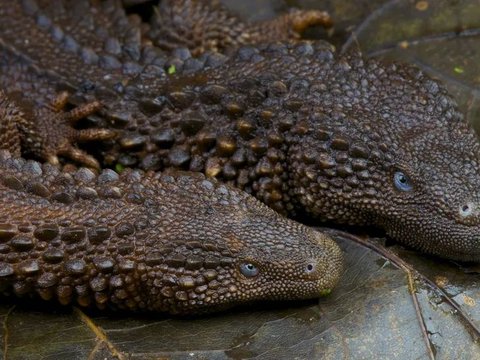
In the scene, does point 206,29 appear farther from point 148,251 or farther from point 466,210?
point 466,210

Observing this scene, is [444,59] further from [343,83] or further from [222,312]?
[222,312]

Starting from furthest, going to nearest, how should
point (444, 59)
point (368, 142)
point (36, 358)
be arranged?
point (444, 59)
point (368, 142)
point (36, 358)

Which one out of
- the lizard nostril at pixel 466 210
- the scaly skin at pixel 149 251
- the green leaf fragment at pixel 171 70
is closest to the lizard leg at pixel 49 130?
the green leaf fragment at pixel 171 70

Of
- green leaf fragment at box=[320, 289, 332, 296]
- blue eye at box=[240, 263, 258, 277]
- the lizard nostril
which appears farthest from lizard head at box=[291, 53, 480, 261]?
blue eye at box=[240, 263, 258, 277]

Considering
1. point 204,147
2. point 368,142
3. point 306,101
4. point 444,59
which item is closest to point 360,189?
point 368,142

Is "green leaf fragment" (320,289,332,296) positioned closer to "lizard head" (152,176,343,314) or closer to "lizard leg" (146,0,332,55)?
"lizard head" (152,176,343,314)

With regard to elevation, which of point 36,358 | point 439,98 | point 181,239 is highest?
point 439,98

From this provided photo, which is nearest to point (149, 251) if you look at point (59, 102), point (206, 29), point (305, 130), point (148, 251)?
point (148, 251)
